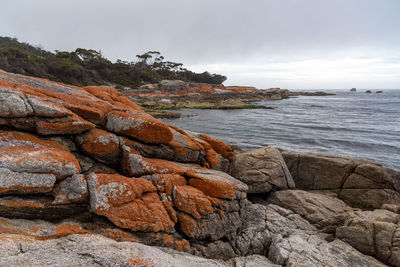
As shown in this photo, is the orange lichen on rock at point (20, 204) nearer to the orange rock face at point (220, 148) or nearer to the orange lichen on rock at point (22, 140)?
the orange lichen on rock at point (22, 140)

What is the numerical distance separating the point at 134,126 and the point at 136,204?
140 inches

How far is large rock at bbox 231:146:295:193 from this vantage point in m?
12.2

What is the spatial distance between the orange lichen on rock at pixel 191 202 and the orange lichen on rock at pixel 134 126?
279 cm

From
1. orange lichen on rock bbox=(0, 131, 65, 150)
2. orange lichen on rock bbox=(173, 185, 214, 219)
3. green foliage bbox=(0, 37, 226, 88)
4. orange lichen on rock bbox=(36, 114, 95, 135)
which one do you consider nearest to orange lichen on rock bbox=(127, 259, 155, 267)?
orange lichen on rock bbox=(173, 185, 214, 219)

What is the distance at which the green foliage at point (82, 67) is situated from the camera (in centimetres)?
5550

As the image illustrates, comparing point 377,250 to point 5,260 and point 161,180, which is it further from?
point 5,260

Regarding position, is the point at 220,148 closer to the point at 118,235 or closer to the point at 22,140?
the point at 118,235

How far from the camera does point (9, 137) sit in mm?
6777

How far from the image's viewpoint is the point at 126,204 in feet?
22.5

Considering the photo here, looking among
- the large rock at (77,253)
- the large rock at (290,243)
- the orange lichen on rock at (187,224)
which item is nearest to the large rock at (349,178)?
the large rock at (290,243)

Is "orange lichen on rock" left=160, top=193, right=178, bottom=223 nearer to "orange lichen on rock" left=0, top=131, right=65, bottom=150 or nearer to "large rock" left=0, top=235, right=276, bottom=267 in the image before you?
"large rock" left=0, top=235, right=276, bottom=267

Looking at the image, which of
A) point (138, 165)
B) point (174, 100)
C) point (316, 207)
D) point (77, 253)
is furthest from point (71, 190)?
point (174, 100)

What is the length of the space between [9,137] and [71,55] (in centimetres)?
9563

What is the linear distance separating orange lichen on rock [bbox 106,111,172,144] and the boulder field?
0.15 ft
